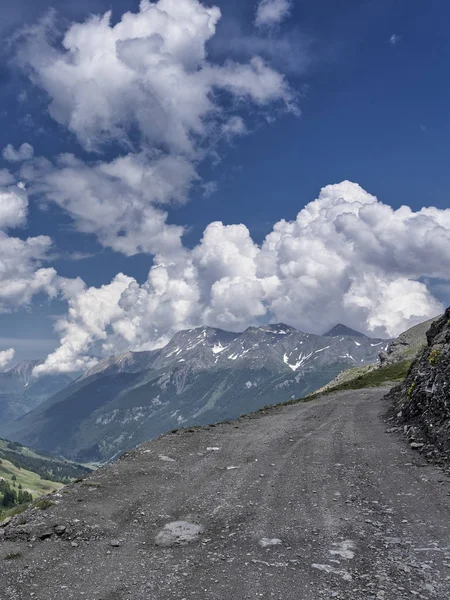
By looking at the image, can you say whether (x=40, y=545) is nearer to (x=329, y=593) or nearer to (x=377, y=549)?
(x=329, y=593)

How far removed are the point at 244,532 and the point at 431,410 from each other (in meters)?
14.2

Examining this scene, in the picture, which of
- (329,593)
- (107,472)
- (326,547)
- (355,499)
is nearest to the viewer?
(329,593)

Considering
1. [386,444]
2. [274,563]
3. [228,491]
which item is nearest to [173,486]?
[228,491]

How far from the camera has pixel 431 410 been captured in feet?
71.2

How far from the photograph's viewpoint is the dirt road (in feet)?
29.4

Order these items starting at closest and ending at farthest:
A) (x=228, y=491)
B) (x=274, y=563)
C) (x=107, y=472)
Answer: (x=274, y=563), (x=228, y=491), (x=107, y=472)

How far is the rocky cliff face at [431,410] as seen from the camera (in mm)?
18844

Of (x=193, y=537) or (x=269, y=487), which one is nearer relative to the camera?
(x=193, y=537)

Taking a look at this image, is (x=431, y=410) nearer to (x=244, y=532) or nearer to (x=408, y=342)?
(x=244, y=532)

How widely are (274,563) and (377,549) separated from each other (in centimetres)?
263

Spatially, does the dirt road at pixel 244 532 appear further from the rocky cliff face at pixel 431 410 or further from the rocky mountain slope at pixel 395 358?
the rocky mountain slope at pixel 395 358

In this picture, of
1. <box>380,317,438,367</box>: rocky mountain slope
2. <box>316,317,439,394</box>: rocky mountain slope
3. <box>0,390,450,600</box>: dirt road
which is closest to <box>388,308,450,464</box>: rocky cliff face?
<box>0,390,450,600</box>: dirt road

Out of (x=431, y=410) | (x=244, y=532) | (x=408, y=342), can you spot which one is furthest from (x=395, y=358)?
(x=244, y=532)

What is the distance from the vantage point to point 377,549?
10359 millimetres
